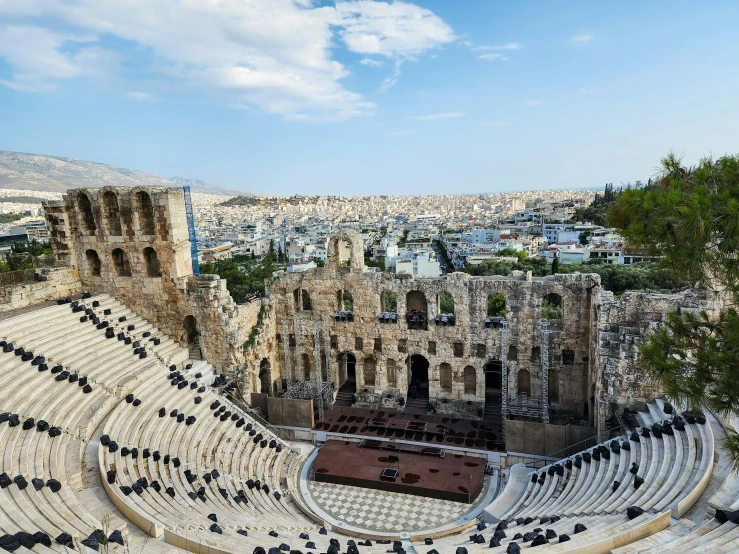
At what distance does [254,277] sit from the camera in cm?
5156

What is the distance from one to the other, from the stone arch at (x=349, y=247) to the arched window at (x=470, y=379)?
7.73m

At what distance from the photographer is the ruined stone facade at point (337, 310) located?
2223 centimetres

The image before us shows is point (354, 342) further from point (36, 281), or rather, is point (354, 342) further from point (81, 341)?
point (36, 281)

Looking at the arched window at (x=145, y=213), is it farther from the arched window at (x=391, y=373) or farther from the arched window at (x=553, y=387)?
the arched window at (x=553, y=387)

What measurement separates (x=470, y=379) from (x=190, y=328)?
14.7m

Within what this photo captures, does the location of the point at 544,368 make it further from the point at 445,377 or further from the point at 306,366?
the point at 306,366

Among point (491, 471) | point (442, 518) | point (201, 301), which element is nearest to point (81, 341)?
point (201, 301)

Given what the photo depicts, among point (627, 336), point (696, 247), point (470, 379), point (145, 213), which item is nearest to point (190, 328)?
point (145, 213)

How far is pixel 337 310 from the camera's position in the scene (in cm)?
2516

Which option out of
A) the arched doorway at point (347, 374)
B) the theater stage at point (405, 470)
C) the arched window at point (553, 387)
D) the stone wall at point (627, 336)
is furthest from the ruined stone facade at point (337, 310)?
the theater stage at point (405, 470)

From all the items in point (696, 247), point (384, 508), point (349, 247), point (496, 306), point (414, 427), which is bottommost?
point (384, 508)

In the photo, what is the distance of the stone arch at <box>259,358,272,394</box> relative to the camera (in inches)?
1007

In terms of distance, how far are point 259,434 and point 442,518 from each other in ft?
27.1

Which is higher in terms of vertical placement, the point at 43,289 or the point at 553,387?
the point at 43,289
